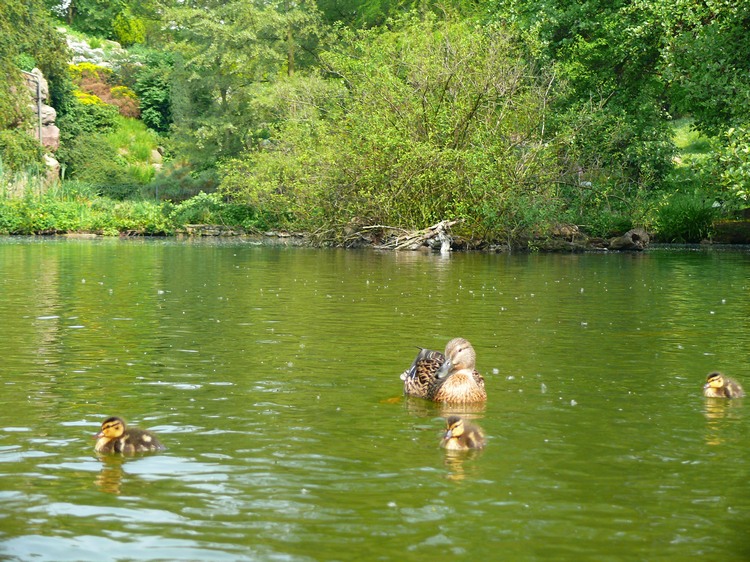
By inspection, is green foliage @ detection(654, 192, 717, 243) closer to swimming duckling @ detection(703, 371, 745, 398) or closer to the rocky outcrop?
swimming duckling @ detection(703, 371, 745, 398)

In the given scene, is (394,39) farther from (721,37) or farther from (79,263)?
(79,263)

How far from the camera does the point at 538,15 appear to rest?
128ft

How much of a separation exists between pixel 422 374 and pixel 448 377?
42 centimetres

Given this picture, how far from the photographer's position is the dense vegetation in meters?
33.5

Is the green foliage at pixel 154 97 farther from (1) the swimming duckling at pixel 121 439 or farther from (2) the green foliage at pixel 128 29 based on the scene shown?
(1) the swimming duckling at pixel 121 439

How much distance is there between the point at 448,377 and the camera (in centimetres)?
1027

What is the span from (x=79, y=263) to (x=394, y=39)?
980 inches

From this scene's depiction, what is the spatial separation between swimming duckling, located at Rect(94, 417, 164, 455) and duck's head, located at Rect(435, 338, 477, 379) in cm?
331

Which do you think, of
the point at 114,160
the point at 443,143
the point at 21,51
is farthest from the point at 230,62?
the point at 443,143

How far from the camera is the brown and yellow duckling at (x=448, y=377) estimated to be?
401 inches

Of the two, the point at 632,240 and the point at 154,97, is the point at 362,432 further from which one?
the point at 154,97

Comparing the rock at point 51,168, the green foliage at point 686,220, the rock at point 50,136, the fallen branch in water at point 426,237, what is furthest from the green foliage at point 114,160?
the green foliage at point 686,220

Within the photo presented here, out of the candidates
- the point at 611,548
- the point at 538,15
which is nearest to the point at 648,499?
the point at 611,548

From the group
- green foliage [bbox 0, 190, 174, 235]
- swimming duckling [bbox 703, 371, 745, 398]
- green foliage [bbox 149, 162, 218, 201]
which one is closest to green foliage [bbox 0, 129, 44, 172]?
green foliage [bbox 0, 190, 174, 235]
